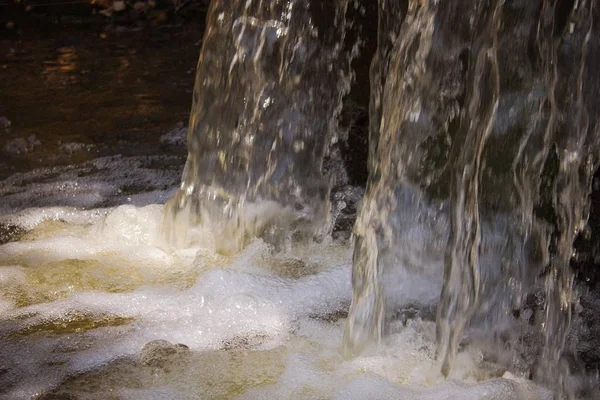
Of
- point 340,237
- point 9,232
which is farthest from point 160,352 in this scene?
point 9,232

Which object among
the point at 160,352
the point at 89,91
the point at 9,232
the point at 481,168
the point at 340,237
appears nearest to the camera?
the point at 481,168

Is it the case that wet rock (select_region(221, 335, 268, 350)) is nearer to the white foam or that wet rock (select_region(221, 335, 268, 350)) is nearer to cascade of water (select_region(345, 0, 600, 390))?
the white foam

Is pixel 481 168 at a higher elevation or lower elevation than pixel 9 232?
higher

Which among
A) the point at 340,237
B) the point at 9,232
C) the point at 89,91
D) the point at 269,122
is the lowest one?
the point at 9,232

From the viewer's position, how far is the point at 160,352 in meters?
2.54

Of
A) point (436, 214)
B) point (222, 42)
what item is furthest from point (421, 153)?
point (222, 42)

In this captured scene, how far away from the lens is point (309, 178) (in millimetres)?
3393

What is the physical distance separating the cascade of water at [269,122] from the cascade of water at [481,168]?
60 cm

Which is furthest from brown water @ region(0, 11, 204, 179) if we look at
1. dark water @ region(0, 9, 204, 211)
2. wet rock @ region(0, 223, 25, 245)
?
wet rock @ region(0, 223, 25, 245)

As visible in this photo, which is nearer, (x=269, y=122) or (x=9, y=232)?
(x=269, y=122)

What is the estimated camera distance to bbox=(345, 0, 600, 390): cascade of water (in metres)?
2.30

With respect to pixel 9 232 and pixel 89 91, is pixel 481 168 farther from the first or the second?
pixel 89 91

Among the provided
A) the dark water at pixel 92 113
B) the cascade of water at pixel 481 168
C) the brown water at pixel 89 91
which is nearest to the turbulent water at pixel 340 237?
the cascade of water at pixel 481 168

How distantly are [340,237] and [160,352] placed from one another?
3.51 feet
